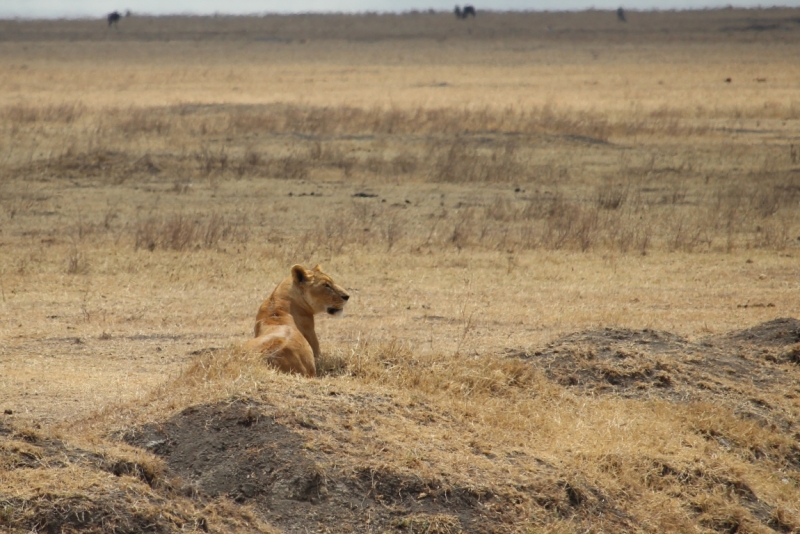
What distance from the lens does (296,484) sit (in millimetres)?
5062

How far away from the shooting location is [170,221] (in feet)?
43.4

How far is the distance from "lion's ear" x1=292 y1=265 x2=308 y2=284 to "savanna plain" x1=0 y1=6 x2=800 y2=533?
1.93 feet

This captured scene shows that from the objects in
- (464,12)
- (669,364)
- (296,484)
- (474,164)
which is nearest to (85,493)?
(296,484)

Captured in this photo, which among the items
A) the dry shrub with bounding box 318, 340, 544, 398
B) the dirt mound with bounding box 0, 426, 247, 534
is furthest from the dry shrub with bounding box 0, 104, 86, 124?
the dirt mound with bounding box 0, 426, 247, 534

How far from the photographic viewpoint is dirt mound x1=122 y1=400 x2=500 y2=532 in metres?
4.98

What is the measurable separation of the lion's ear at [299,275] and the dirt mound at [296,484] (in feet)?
5.35

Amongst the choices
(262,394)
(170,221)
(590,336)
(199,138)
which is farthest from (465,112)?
(262,394)

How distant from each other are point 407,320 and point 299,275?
227 cm

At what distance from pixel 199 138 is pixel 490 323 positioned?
43.5 feet

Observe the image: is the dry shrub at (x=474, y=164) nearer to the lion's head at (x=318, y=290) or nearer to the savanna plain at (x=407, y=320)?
the savanna plain at (x=407, y=320)

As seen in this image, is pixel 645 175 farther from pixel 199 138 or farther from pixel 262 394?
pixel 262 394

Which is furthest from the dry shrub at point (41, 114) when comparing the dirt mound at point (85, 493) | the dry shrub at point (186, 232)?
the dirt mound at point (85, 493)

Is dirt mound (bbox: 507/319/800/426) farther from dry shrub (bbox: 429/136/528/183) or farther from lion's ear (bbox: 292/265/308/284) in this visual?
dry shrub (bbox: 429/136/528/183)

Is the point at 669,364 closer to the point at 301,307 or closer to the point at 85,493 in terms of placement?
the point at 301,307
